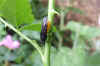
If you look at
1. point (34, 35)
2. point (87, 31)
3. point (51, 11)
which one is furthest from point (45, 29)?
point (87, 31)

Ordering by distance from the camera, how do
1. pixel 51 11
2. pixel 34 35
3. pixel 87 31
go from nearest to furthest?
pixel 51 11
pixel 34 35
pixel 87 31

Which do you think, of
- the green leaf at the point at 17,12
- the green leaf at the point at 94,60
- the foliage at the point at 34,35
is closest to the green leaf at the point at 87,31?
the foliage at the point at 34,35

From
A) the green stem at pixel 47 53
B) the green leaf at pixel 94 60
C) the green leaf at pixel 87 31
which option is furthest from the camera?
the green leaf at pixel 87 31

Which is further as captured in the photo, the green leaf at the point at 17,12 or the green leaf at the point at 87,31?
the green leaf at the point at 87,31

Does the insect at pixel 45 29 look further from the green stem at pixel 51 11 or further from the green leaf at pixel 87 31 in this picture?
the green leaf at pixel 87 31

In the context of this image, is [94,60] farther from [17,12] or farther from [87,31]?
[87,31]

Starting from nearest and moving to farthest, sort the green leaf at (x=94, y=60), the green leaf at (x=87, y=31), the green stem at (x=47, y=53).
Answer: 1. the green stem at (x=47, y=53)
2. the green leaf at (x=94, y=60)
3. the green leaf at (x=87, y=31)

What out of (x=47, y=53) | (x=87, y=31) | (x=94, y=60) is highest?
(x=47, y=53)

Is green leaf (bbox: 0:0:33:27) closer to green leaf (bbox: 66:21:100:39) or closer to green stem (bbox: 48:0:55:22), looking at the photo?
green stem (bbox: 48:0:55:22)

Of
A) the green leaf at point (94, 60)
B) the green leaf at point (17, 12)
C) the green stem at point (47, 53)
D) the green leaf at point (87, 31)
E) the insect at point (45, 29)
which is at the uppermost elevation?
the green leaf at point (17, 12)

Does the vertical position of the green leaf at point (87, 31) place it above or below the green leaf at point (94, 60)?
below
